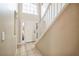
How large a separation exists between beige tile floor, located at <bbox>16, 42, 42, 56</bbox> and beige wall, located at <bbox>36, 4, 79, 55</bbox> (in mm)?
32

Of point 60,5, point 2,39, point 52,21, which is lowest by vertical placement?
point 2,39

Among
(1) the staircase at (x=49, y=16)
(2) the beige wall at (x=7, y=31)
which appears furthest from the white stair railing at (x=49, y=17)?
(2) the beige wall at (x=7, y=31)

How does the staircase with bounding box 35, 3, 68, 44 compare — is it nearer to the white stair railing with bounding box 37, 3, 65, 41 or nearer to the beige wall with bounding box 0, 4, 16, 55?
the white stair railing with bounding box 37, 3, 65, 41

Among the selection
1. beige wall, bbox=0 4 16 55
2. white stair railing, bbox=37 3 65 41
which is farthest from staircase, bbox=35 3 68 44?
beige wall, bbox=0 4 16 55

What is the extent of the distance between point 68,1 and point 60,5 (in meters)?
0.06

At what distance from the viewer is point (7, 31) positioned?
0.78 m

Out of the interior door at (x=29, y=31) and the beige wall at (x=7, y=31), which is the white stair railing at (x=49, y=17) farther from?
the beige wall at (x=7, y=31)

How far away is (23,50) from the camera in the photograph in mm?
774

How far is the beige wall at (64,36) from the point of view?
79 centimetres

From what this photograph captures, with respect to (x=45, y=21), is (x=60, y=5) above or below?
above

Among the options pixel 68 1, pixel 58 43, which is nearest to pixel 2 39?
pixel 58 43

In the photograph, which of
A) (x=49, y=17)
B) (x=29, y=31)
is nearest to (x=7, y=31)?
(x=29, y=31)

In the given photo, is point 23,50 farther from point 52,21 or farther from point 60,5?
point 60,5

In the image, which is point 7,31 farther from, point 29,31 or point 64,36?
point 64,36
